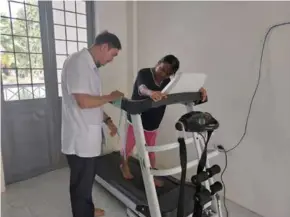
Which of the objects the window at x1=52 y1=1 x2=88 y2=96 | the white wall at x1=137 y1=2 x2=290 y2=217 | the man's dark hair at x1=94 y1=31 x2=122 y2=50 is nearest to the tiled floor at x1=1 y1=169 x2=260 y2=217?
the white wall at x1=137 y1=2 x2=290 y2=217

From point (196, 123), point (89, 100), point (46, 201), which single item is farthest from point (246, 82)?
point (46, 201)

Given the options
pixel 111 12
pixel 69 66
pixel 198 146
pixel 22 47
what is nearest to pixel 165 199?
pixel 198 146

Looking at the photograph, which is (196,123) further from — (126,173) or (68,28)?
(68,28)

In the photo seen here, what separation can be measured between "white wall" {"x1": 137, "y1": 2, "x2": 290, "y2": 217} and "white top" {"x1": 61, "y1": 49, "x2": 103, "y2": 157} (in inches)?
53.5

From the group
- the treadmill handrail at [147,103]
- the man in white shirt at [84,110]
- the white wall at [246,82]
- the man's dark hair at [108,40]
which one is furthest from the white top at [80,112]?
the white wall at [246,82]

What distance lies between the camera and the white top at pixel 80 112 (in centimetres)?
163

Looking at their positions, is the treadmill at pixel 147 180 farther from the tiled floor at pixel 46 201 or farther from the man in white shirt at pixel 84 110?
the man in white shirt at pixel 84 110

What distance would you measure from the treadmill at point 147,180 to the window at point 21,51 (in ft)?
4.40

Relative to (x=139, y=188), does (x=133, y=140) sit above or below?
above

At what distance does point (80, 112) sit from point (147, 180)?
2.25 feet

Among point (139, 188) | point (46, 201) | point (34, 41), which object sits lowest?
point (46, 201)

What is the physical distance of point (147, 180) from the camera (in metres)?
1.51

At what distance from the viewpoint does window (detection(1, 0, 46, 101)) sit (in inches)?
106

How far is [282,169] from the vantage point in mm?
2045
